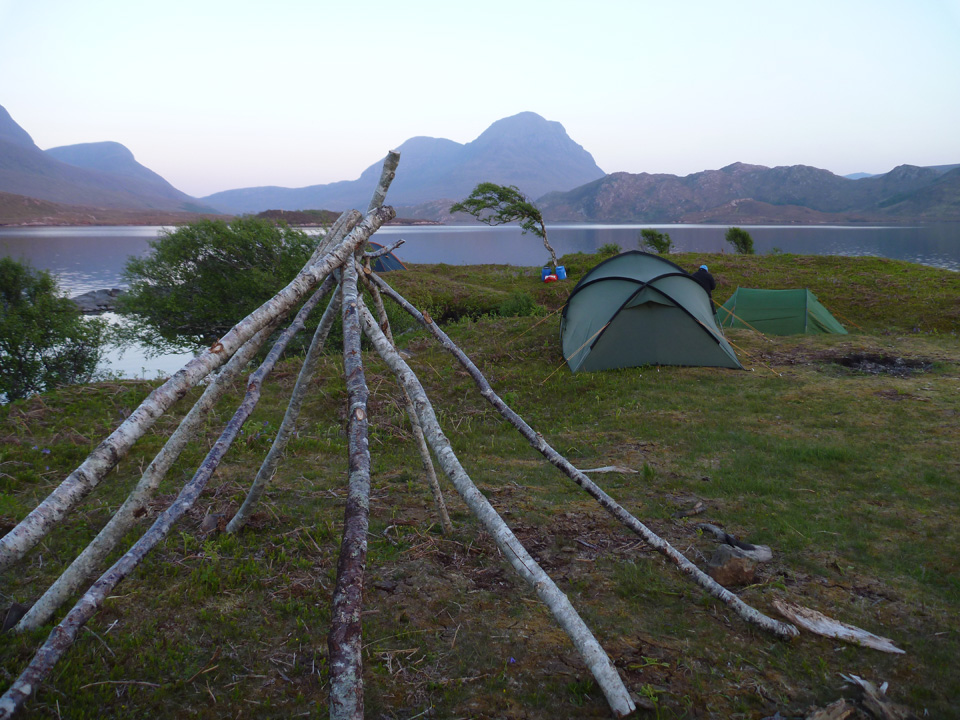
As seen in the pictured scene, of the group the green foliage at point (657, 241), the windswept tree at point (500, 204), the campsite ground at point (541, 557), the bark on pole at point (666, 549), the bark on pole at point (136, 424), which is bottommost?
the campsite ground at point (541, 557)

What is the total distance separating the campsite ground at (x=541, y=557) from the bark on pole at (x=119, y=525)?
37 cm

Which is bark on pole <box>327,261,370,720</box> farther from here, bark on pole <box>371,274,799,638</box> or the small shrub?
the small shrub

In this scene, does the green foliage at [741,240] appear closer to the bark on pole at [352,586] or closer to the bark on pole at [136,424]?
the bark on pole at [136,424]

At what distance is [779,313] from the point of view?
56.4ft

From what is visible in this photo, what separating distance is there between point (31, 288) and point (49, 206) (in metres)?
220

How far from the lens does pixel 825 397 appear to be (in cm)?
1027

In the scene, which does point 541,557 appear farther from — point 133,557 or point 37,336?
point 37,336

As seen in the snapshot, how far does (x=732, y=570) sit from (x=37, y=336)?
1746 centimetres

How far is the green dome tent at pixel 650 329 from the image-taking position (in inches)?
500

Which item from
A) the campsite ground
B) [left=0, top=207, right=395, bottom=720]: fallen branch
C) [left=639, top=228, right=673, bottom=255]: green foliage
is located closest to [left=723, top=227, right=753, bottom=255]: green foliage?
[left=639, top=228, right=673, bottom=255]: green foliage

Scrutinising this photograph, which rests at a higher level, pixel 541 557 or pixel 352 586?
pixel 352 586

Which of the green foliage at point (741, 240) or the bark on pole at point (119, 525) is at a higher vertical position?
the green foliage at point (741, 240)

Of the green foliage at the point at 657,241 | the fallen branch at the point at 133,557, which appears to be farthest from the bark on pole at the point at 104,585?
the green foliage at the point at 657,241

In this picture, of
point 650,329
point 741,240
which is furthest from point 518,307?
point 741,240
